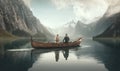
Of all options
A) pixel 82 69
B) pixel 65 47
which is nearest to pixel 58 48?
pixel 65 47

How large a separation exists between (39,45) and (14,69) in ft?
136

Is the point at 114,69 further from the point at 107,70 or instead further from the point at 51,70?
the point at 51,70

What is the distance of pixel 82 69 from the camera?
3700 cm

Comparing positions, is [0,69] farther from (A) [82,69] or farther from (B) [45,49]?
(B) [45,49]

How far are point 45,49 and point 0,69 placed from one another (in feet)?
145

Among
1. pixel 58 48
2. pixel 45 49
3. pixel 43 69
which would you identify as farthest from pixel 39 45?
pixel 43 69

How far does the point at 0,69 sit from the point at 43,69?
682 cm

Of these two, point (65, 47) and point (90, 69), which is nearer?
point (90, 69)

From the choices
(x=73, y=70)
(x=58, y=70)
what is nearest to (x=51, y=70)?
(x=58, y=70)

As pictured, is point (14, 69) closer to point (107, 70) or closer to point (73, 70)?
point (73, 70)

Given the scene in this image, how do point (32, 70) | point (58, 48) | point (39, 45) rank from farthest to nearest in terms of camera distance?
1. point (58, 48)
2. point (39, 45)
3. point (32, 70)

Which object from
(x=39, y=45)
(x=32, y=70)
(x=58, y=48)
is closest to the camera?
(x=32, y=70)

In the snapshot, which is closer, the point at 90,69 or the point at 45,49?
the point at 90,69

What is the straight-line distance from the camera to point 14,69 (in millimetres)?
36312
